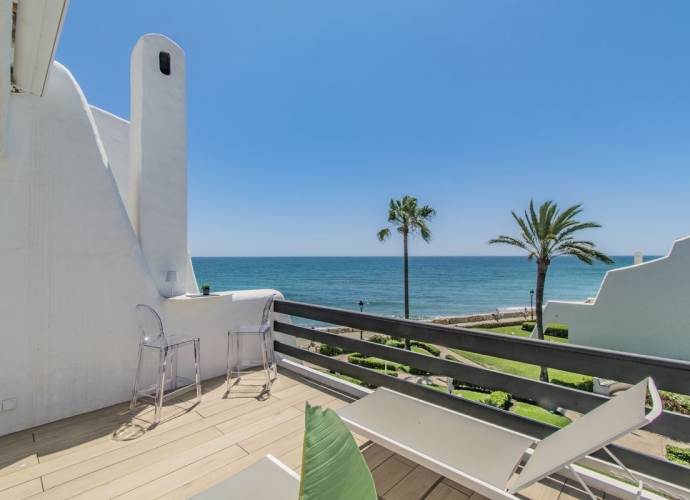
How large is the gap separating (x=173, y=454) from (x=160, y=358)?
100 centimetres

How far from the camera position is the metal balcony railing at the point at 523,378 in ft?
5.01

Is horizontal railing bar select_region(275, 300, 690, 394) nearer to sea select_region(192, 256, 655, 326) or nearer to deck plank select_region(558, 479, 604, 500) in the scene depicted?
deck plank select_region(558, 479, 604, 500)

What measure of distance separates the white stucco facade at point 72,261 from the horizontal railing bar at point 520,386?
2.03 m

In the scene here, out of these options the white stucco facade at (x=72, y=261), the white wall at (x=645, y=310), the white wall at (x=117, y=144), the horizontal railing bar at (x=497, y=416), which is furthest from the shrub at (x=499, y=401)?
the white wall at (x=117, y=144)

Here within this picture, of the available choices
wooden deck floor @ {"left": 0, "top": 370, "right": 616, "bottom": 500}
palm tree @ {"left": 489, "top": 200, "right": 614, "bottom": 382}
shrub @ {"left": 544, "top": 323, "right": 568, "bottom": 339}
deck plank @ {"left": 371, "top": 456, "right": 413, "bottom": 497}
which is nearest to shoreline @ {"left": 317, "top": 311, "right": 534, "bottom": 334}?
shrub @ {"left": 544, "top": 323, "right": 568, "bottom": 339}

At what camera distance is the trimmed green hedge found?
5755mm

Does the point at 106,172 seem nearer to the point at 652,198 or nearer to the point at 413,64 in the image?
the point at 413,64

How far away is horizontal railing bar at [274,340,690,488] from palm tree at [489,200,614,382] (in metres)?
10.5

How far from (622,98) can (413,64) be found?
9580mm

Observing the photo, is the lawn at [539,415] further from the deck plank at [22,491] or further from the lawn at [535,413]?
the deck plank at [22,491]

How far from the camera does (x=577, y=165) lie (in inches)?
848

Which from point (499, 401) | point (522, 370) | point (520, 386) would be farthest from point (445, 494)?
point (522, 370)

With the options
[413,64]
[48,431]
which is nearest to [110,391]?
[48,431]

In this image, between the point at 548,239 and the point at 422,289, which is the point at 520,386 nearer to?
the point at 548,239
